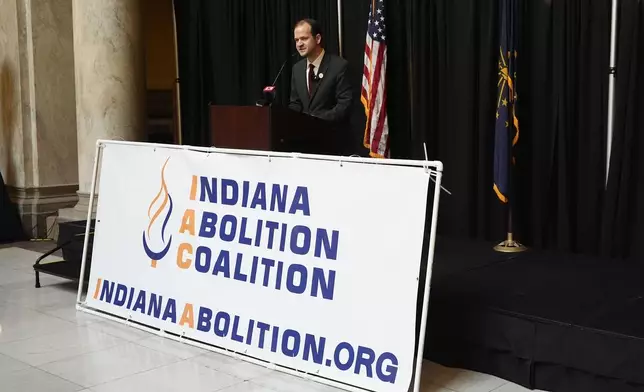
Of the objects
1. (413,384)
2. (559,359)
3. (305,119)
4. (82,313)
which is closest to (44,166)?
(82,313)

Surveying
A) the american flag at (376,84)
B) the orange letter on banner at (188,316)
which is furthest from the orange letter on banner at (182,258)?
the american flag at (376,84)

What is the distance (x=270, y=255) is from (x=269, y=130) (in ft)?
2.70

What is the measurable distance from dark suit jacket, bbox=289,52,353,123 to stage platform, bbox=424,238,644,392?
1.18 m

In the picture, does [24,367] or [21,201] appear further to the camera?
[21,201]

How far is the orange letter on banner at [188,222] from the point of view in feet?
13.2

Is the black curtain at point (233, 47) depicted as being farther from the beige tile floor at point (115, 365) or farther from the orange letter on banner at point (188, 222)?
the beige tile floor at point (115, 365)

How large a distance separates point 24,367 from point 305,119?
193cm

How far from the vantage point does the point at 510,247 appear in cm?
474

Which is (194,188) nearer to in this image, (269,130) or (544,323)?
(269,130)

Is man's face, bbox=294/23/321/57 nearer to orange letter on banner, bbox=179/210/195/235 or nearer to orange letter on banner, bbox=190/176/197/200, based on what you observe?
orange letter on banner, bbox=190/176/197/200

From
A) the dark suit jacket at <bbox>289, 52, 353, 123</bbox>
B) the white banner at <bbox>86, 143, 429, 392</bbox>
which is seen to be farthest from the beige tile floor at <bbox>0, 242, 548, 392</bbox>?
the dark suit jacket at <bbox>289, 52, 353, 123</bbox>

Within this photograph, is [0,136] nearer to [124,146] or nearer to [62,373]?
[124,146]

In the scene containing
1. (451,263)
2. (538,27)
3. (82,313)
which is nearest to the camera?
(451,263)

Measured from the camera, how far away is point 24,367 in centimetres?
378
